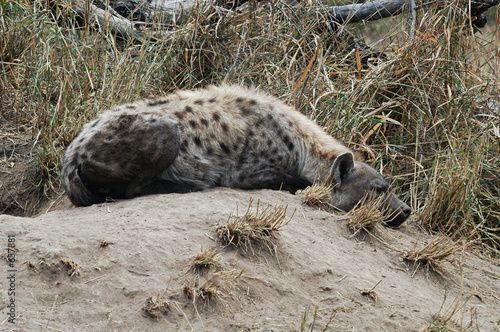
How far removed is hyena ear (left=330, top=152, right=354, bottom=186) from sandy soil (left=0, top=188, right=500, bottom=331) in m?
0.64

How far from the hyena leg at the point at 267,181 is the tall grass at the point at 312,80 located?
0.84 m

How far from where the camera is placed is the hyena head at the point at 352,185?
12.8 ft

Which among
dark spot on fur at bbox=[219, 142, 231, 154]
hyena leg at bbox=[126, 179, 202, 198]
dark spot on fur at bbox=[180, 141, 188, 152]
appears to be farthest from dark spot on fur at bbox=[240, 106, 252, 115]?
hyena leg at bbox=[126, 179, 202, 198]

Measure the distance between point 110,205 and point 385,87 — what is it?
2.56 metres

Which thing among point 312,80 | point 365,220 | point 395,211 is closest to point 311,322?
point 365,220

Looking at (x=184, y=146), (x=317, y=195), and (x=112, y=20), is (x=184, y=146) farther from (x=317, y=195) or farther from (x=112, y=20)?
(x=112, y=20)

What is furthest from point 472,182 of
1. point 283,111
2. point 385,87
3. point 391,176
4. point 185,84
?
point 185,84

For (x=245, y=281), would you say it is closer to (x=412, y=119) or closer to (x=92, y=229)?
(x=92, y=229)

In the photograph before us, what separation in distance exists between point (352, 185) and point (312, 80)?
1.44m

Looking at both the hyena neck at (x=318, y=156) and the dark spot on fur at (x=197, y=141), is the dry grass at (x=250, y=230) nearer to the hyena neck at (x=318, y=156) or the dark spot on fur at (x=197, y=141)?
the dark spot on fur at (x=197, y=141)

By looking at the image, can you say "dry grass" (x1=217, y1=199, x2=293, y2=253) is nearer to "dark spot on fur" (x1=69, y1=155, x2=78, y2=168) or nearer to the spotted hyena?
the spotted hyena

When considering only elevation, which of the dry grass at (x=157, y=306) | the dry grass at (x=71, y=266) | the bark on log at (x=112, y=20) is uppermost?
the bark on log at (x=112, y=20)

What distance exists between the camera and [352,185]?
3947 millimetres

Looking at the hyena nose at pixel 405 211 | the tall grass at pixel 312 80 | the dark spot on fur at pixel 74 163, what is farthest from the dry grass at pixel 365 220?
the dark spot on fur at pixel 74 163
